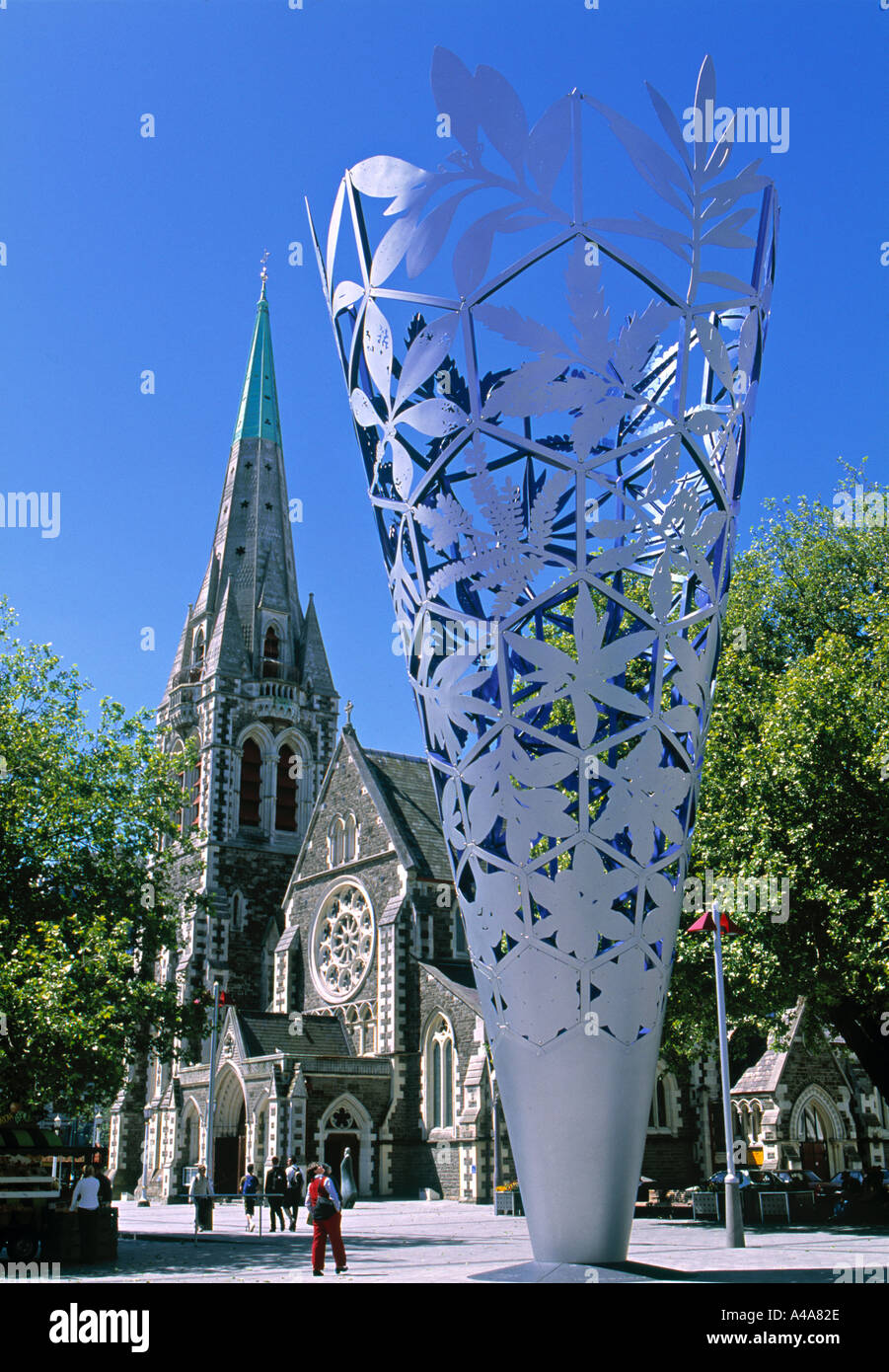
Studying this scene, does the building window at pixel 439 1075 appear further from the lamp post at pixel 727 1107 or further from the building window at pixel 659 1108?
the lamp post at pixel 727 1107

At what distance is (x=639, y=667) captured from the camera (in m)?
27.2

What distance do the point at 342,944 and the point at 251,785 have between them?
46.4ft

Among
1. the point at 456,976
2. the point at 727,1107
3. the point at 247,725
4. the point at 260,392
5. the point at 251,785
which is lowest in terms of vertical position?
the point at 727,1107

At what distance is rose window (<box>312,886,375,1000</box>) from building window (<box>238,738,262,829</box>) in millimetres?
11408

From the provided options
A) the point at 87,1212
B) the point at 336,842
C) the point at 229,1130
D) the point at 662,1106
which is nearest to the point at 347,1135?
the point at 229,1130

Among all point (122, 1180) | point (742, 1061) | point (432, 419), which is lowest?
point (122, 1180)

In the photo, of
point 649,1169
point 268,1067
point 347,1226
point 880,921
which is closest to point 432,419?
point 880,921

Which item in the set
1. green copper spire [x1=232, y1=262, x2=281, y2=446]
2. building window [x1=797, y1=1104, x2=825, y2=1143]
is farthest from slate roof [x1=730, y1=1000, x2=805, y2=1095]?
green copper spire [x1=232, y1=262, x2=281, y2=446]

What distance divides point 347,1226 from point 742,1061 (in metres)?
18.9

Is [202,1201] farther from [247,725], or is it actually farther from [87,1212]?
[247,725]

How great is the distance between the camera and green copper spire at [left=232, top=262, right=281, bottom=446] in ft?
214

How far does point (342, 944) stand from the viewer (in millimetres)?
44469
